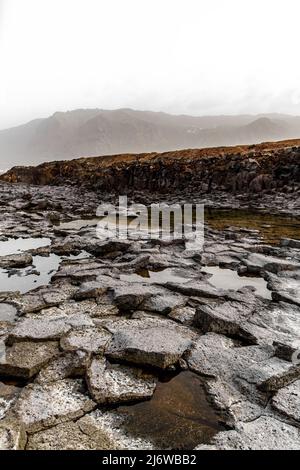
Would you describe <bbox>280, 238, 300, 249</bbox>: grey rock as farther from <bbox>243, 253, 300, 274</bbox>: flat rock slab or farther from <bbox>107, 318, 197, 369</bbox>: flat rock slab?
<bbox>107, 318, 197, 369</bbox>: flat rock slab

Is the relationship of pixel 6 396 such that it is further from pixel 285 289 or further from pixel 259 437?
pixel 285 289

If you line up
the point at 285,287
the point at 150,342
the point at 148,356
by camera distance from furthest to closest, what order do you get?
the point at 285,287, the point at 150,342, the point at 148,356

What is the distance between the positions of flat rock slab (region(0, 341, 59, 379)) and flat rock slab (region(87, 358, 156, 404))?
550 millimetres

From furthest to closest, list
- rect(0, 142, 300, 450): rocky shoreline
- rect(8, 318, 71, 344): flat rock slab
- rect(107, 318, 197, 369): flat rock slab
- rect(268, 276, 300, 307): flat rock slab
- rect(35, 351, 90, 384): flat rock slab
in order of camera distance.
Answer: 1. rect(268, 276, 300, 307): flat rock slab
2. rect(8, 318, 71, 344): flat rock slab
3. rect(107, 318, 197, 369): flat rock slab
4. rect(35, 351, 90, 384): flat rock slab
5. rect(0, 142, 300, 450): rocky shoreline

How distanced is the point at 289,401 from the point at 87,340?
92.6 inches

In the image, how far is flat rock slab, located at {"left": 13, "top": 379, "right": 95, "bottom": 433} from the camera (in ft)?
9.78

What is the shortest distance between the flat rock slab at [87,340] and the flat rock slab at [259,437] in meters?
1.72

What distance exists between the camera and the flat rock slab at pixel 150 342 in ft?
12.6

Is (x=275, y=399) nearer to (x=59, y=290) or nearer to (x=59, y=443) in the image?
(x=59, y=443)

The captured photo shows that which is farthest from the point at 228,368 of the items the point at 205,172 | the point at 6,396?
the point at 205,172

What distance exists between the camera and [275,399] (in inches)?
130

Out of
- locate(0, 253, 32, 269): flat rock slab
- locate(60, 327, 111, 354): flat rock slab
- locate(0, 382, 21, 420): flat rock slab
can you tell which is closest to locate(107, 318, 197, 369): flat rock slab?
locate(60, 327, 111, 354): flat rock slab

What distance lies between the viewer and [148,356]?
3.85 metres

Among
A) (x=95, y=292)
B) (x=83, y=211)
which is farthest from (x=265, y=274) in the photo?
(x=83, y=211)
